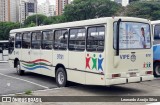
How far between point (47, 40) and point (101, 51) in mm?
4257

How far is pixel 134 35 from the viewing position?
36.3ft

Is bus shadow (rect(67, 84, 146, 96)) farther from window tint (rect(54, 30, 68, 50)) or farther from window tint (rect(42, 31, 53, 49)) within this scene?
window tint (rect(42, 31, 53, 49))

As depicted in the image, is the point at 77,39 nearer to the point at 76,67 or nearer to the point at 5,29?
the point at 76,67

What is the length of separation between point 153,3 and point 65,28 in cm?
4776

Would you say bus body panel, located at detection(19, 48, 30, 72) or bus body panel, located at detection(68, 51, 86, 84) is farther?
bus body panel, located at detection(19, 48, 30, 72)

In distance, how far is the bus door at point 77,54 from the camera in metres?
11.5

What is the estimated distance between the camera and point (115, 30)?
10477 mm

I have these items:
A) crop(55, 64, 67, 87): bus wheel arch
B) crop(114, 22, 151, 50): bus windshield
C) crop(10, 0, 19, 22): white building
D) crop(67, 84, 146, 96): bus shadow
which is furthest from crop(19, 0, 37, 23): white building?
crop(114, 22, 151, 50): bus windshield

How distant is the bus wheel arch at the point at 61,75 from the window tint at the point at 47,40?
1.22 metres

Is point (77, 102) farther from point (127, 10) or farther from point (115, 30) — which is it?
point (127, 10)

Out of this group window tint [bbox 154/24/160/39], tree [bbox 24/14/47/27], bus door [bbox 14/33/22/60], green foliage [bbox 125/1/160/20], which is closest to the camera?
window tint [bbox 154/24/160/39]

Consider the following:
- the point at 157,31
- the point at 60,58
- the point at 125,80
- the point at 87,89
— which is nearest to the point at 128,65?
the point at 125,80

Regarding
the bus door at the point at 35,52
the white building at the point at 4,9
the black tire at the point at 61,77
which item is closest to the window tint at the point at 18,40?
the bus door at the point at 35,52

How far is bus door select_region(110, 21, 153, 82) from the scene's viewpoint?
10.5 metres
